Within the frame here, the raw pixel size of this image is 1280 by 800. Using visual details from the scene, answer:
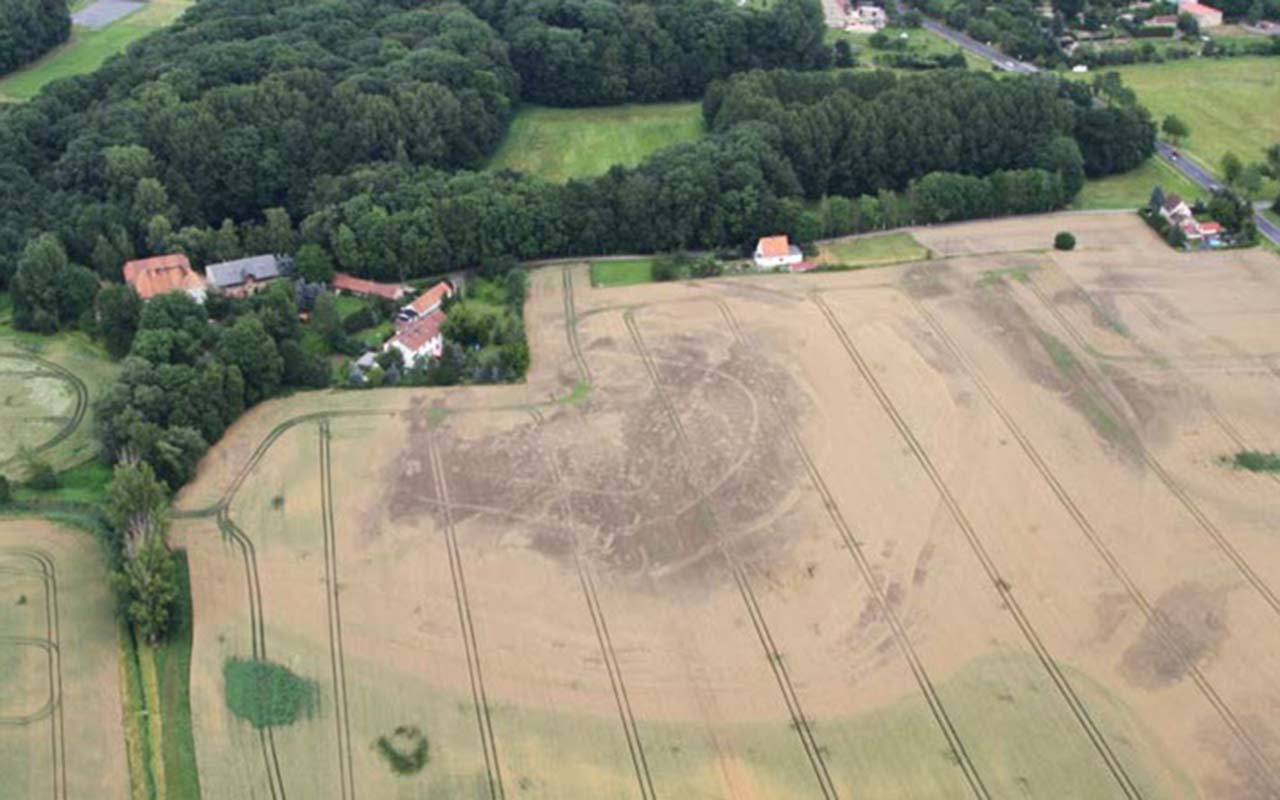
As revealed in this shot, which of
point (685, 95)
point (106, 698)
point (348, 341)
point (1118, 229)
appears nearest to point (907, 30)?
point (685, 95)

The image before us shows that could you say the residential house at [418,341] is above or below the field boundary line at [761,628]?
below

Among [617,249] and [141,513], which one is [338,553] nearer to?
[141,513]

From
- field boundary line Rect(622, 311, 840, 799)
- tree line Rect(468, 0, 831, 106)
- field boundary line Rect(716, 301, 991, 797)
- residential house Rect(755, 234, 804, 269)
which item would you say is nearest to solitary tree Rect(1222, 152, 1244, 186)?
residential house Rect(755, 234, 804, 269)

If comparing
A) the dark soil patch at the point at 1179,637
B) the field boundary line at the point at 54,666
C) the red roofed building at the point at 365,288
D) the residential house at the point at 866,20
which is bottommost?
the residential house at the point at 866,20

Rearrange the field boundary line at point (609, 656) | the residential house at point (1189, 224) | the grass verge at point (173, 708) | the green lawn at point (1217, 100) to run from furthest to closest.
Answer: the green lawn at point (1217, 100), the residential house at point (1189, 224), the field boundary line at point (609, 656), the grass verge at point (173, 708)

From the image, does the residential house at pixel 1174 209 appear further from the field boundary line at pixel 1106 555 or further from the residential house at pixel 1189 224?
the field boundary line at pixel 1106 555

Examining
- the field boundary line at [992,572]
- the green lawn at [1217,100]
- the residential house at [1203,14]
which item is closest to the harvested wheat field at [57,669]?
the field boundary line at [992,572]
